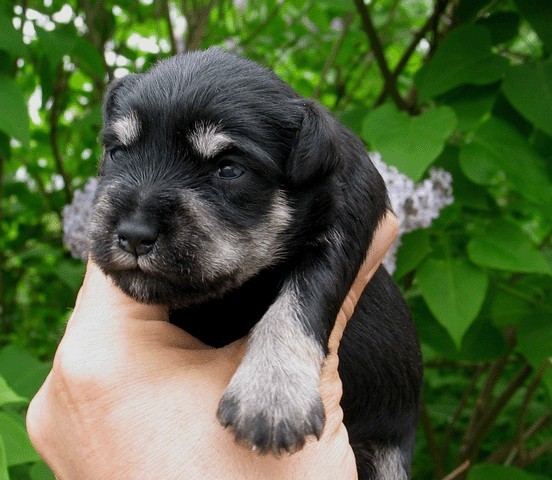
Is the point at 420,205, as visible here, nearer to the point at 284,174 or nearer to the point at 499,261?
the point at 499,261

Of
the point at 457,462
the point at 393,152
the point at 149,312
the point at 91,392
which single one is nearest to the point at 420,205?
the point at 393,152

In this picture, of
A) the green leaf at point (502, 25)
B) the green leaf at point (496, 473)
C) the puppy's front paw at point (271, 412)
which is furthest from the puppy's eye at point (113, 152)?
the green leaf at point (496, 473)

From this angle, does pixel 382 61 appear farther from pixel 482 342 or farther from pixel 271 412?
pixel 271 412

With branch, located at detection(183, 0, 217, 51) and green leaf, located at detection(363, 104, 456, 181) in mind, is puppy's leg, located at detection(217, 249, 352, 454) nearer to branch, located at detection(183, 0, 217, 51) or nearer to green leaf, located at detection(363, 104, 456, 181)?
green leaf, located at detection(363, 104, 456, 181)

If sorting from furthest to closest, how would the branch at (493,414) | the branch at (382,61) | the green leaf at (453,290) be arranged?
the branch at (493,414)
the branch at (382,61)
the green leaf at (453,290)

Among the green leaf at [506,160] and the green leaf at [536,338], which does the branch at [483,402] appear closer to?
the green leaf at [536,338]
